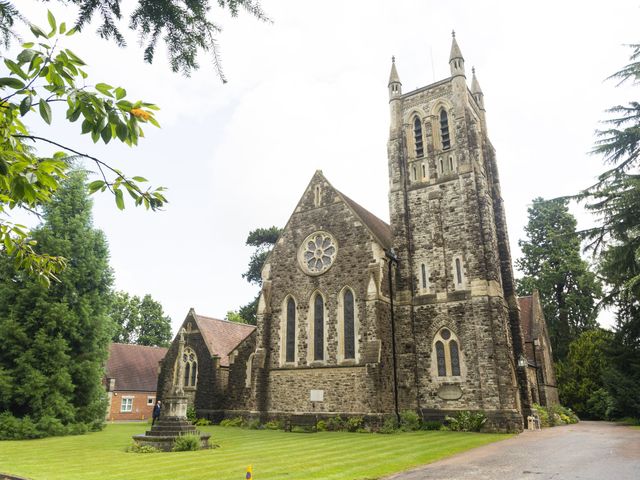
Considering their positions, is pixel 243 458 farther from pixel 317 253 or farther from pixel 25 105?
pixel 317 253

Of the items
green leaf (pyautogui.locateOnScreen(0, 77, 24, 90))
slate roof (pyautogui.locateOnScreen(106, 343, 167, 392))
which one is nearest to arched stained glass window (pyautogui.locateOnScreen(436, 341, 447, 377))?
green leaf (pyautogui.locateOnScreen(0, 77, 24, 90))

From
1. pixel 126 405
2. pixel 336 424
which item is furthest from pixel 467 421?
pixel 126 405

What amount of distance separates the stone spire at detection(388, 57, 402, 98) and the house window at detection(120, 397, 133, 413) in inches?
1218

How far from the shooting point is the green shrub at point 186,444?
15.1m

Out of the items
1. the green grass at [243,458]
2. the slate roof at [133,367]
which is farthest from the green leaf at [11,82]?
the slate roof at [133,367]

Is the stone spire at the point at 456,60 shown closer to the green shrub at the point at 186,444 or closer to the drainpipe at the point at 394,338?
the drainpipe at the point at 394,338

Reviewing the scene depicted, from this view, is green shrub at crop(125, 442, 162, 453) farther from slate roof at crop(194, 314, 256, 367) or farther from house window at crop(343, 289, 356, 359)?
slate roof at crop(194, 314, 256, 367)

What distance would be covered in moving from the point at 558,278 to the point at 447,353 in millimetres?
23442

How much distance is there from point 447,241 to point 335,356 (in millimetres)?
8419

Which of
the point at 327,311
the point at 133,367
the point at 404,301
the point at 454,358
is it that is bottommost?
Answer: the point at 454,358

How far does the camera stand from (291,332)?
2583cm

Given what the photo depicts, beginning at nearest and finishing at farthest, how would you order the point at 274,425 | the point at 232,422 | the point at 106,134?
the point at 106,134, the point at 274,425, the point at 232,422

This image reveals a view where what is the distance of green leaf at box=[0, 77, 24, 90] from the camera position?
2.68m

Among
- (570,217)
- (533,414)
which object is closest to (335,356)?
(533,414)
